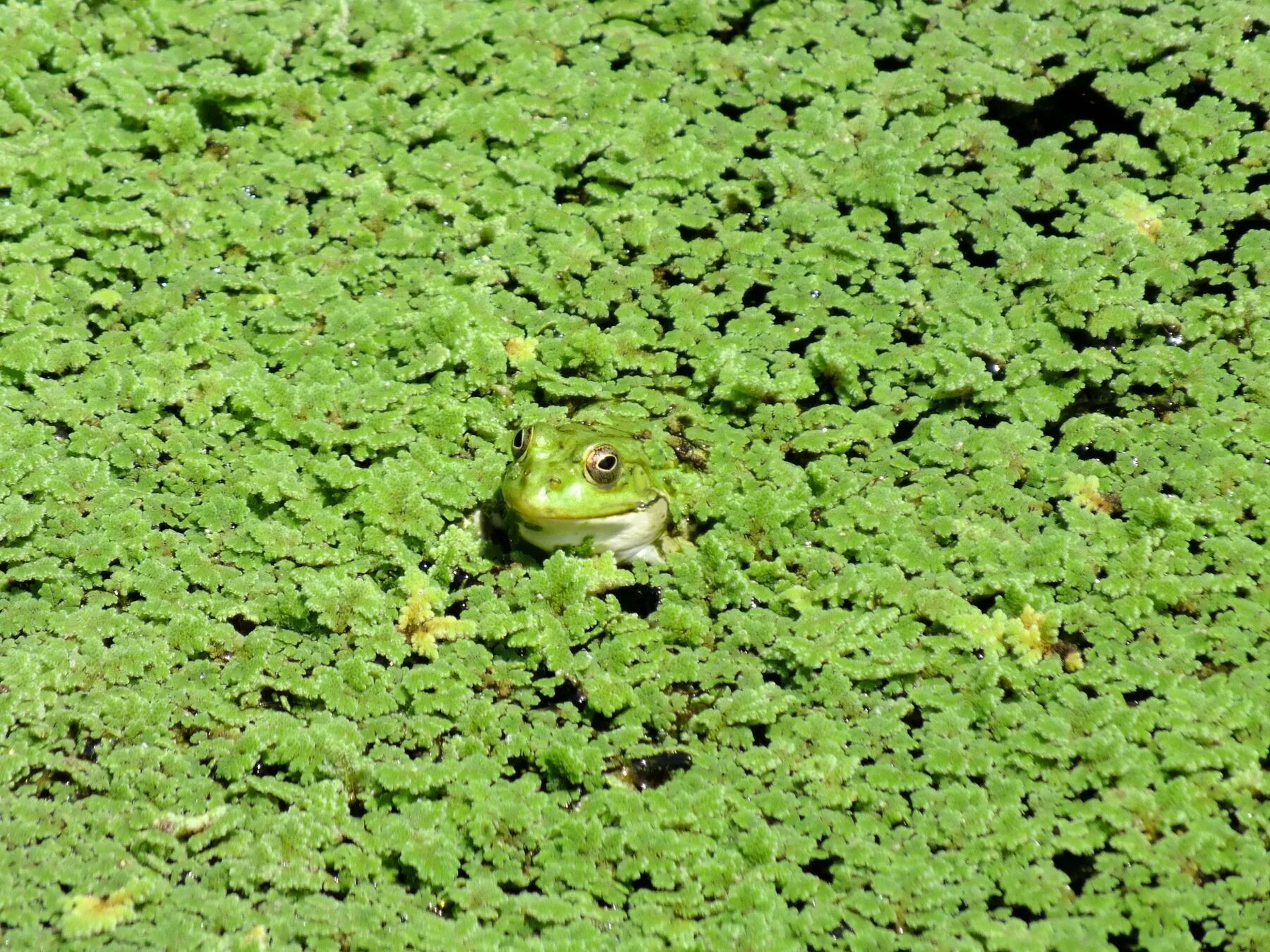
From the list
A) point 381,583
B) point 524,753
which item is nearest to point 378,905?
point 524,753

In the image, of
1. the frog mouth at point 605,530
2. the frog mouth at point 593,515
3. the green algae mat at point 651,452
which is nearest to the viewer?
the green algae mat at point 651,452

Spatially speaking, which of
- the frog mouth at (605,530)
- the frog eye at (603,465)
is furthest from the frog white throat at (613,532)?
the frog eye at (603,465)

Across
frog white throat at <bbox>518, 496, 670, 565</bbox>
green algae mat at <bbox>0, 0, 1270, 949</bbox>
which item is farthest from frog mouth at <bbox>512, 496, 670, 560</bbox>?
green algae mat at <bbox>0, 0, 1270, 949</bbox>

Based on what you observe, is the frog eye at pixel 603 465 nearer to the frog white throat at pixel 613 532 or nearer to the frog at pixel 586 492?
the frog at pixel 586 492

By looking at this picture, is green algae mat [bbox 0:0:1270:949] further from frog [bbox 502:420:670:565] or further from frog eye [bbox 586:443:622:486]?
frog eye [bbox 586:443:622:486]

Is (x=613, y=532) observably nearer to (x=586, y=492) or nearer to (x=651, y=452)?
(x=586, y=492)

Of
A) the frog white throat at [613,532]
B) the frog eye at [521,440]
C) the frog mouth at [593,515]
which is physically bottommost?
the frog white throat at [613,532]

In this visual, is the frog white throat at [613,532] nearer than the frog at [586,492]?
No
